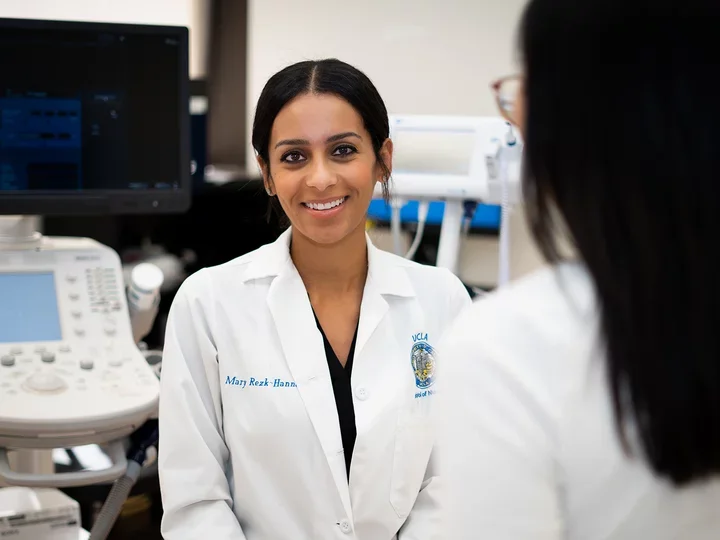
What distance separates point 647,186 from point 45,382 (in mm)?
1279

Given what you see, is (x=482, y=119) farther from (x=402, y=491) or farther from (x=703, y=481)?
(x=703, y=481)

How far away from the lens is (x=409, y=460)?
131 cm

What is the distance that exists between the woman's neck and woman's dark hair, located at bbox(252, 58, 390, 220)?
0.16 m

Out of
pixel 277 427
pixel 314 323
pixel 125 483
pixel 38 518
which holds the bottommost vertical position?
pixel 38 518

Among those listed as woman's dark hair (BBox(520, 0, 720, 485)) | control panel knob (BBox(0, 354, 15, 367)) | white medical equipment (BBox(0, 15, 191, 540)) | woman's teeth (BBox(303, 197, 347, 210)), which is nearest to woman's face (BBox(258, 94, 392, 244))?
woman's teeth (BBox(303, 197, 347, 210))

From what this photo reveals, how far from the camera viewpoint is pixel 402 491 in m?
1.31

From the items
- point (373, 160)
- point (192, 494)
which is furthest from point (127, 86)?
point (192, 494)

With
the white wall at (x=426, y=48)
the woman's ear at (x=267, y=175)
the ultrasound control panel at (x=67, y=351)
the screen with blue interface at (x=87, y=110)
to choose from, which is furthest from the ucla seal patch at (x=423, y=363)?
the white wall at (x=426, y=48)

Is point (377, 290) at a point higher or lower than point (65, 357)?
higher

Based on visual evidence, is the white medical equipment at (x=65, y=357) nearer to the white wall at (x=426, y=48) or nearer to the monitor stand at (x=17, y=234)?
the monitor stand at (x=17, y=234)

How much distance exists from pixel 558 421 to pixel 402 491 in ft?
2.41

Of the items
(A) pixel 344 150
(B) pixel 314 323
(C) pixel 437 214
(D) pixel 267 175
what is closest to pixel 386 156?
(A) pixel 344 150

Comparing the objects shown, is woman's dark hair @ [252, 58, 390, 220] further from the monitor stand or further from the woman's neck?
the monitor stand

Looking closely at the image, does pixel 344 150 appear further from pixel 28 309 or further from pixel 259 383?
pixel 28 309
